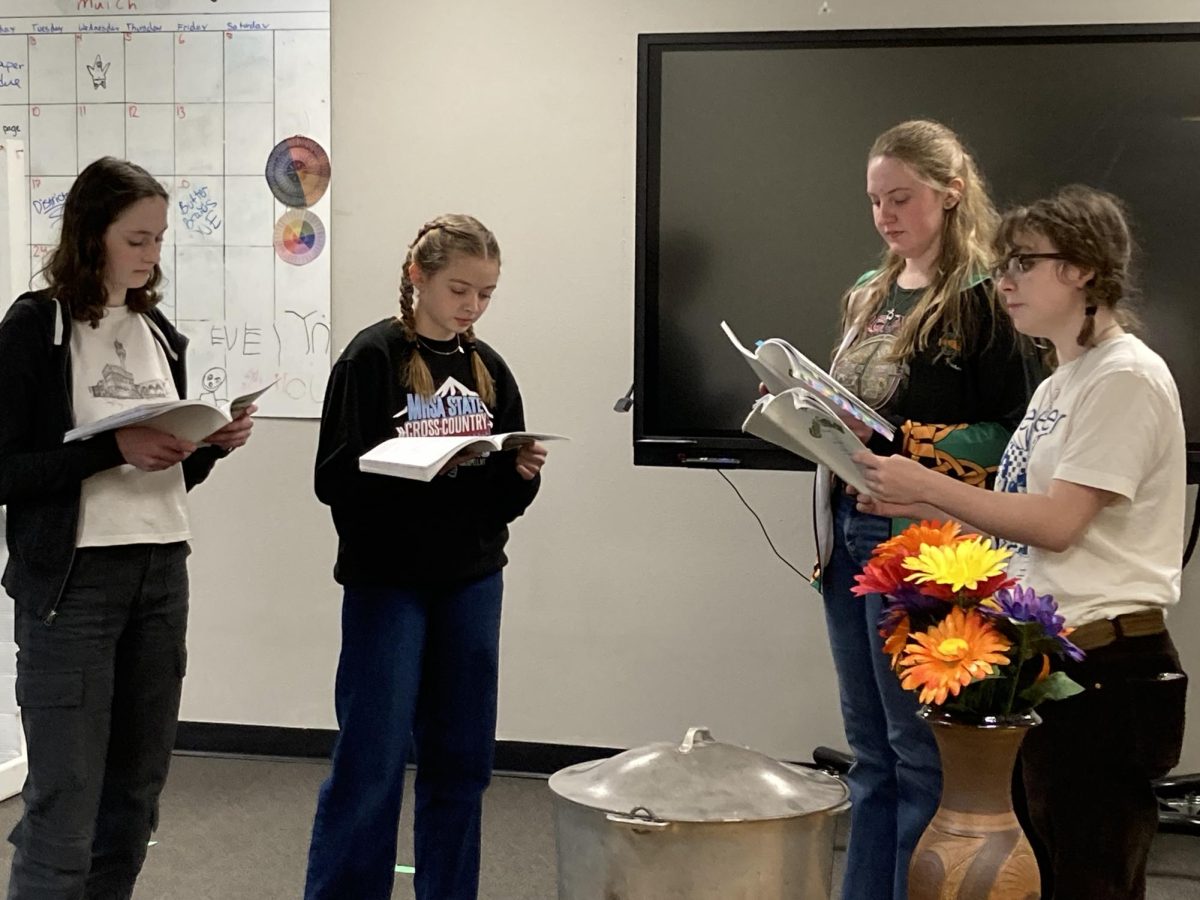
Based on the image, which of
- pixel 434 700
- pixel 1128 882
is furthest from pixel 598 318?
pixel 1128 882

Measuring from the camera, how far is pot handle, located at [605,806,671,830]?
1.88 m

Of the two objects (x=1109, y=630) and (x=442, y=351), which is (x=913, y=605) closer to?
(x=1109, y=630)

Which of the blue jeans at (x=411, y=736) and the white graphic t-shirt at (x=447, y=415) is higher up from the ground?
the white graphic t-shirt at (x=447, y=415)

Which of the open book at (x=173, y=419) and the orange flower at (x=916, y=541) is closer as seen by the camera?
the orange flower at (x=916, y=541)

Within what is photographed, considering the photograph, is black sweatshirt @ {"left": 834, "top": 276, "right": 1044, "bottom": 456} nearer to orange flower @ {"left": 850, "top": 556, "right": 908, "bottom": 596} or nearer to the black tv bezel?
orange flower @ {"left": 850, "top": 556, "right": 908, "bottom": 596}

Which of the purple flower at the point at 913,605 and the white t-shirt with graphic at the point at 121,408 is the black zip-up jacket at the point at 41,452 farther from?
the purple flower at the point at 913,605

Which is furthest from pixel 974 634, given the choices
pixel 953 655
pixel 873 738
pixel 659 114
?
pixel 659 114

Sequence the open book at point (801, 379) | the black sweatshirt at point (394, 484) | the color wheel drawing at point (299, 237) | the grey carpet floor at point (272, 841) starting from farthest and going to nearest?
1. the color wheel drawing at point (299, 237)
2. the grey carpet floor at point (272, 841)
3. the black sweatshirt at point (394, 484)
4. the open book at point (801, 379)

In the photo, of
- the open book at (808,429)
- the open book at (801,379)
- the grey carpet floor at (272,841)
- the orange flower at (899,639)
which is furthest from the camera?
the grey carpet floor at (272,841)

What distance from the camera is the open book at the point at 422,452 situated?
6.43ft

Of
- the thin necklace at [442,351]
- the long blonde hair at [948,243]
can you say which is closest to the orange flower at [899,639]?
the long blonde hair at [948,243]

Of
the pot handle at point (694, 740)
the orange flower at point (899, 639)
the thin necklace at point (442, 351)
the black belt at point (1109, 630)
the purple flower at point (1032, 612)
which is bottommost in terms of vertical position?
the pot handle at point (694, 740)

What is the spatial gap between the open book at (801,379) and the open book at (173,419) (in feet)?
2.67

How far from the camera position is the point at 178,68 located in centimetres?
363
